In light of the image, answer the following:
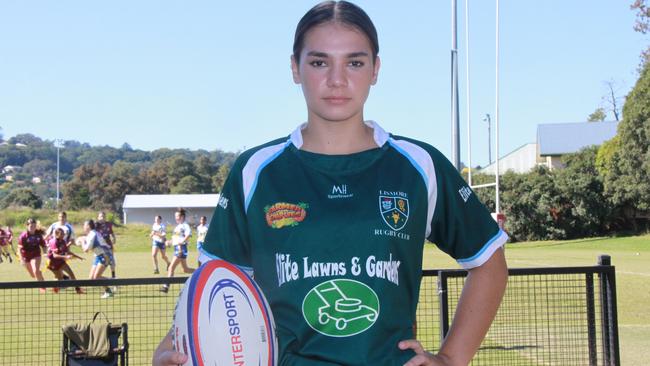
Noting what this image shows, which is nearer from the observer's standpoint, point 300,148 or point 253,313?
point 253,313

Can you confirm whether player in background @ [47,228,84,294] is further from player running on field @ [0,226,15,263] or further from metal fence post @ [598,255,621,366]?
player running on field @ [0,226,15,263]

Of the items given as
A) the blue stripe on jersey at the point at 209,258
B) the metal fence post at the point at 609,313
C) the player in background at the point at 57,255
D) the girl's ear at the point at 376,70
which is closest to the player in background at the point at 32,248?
the player in background at the point at 57,255

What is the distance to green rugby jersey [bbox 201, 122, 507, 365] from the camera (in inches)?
85.0

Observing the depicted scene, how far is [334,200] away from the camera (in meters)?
2.26

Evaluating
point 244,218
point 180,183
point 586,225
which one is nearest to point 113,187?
point 180,183

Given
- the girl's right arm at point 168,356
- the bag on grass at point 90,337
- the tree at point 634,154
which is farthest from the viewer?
the tree at point 634,154

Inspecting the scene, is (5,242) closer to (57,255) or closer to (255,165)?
(57,255)

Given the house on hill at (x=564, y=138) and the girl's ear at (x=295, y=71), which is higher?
the house on hill at (x=564, y=138)

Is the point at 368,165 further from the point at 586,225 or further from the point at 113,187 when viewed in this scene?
the point at 113,187

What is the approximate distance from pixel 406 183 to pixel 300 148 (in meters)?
0.34

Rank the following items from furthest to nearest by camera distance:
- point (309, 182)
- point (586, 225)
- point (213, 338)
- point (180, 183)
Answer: point (180, 183) → point (586, 225) → point (309, 182) → point (213, 338)

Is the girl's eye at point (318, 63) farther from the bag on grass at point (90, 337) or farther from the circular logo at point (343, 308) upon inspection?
the bag on grass at point (90, 337)

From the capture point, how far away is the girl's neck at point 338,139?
2402 mm

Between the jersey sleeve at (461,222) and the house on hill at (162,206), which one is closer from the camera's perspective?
the jersey sleeve at (461,222)
